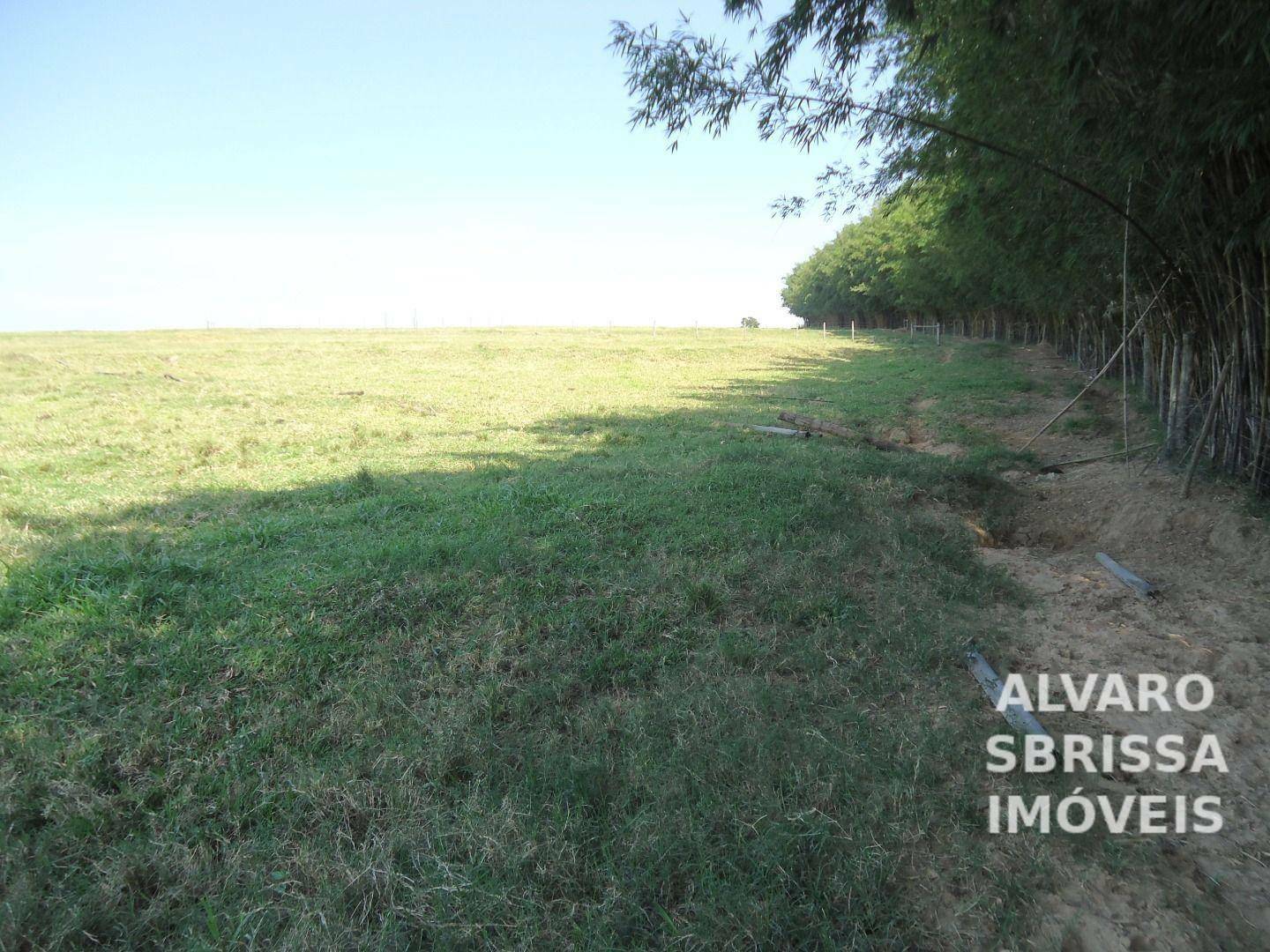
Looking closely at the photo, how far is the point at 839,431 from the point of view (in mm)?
9109

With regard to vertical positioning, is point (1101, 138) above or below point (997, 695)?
above

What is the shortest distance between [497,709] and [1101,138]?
17.5ft

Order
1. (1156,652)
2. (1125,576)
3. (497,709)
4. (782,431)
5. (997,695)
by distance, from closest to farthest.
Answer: (497,709), (997,695), (1156,652), (1125,576), (782,431)

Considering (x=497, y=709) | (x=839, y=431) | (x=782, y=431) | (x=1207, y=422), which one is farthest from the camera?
Answer: (x=782, y=431)

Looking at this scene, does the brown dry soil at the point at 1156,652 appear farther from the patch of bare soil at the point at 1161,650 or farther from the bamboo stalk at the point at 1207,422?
the bamboo stalk at the point at 1207,422

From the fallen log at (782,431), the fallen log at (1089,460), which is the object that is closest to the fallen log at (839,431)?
the fallen log at (782,431)

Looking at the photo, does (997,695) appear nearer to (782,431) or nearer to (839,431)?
(839,431)

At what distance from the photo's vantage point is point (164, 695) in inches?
122

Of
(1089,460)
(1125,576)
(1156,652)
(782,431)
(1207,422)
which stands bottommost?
(1156,652)

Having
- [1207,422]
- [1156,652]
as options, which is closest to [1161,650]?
[1156,652]

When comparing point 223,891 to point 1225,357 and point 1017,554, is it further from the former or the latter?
point 1225,357

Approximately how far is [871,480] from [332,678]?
16.5ft

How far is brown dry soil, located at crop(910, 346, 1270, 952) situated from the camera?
2232 mm

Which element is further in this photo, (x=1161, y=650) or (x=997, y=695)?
(x=1161, y=650)
